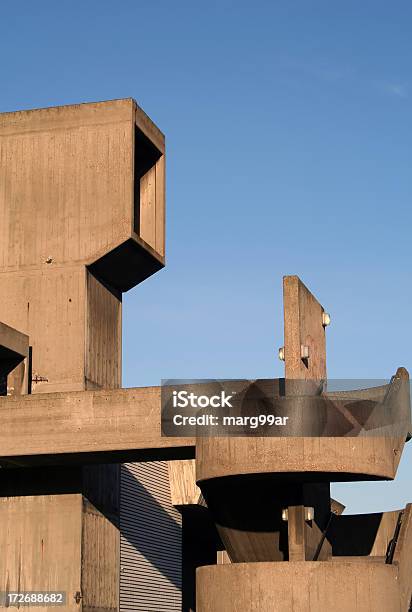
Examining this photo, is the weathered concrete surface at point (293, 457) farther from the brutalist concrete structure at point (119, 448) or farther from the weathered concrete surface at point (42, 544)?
the weathered concrete surface at point (42, 544)

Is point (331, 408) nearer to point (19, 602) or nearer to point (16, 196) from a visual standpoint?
point (19, 602)

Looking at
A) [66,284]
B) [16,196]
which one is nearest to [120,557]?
[66,284]

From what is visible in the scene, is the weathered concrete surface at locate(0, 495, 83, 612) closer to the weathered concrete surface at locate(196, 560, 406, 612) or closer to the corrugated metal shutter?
the corrugated metal shutter

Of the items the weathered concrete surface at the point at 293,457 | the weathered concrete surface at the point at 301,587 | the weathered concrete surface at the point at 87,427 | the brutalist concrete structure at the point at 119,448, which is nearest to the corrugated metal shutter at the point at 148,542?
the brutalist concrete structure at the point at 119,448

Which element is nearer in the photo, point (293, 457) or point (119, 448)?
point (293, 457)

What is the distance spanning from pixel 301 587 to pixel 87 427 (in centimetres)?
827

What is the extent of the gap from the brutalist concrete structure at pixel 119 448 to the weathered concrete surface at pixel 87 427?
45 mm

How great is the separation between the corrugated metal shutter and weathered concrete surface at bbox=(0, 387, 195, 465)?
6.70m

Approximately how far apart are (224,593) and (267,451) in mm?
4313

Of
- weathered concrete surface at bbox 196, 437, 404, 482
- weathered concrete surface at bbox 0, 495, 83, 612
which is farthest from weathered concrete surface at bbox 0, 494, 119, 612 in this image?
weathered concrete surface at bbox 196, 437, 404, 482

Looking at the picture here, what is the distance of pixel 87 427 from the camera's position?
32625 millimetres

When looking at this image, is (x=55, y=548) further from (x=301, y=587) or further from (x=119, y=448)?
(x=301, y=587)

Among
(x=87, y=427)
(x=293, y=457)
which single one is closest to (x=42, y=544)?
(x=87, y=427)

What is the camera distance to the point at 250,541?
31.9m
